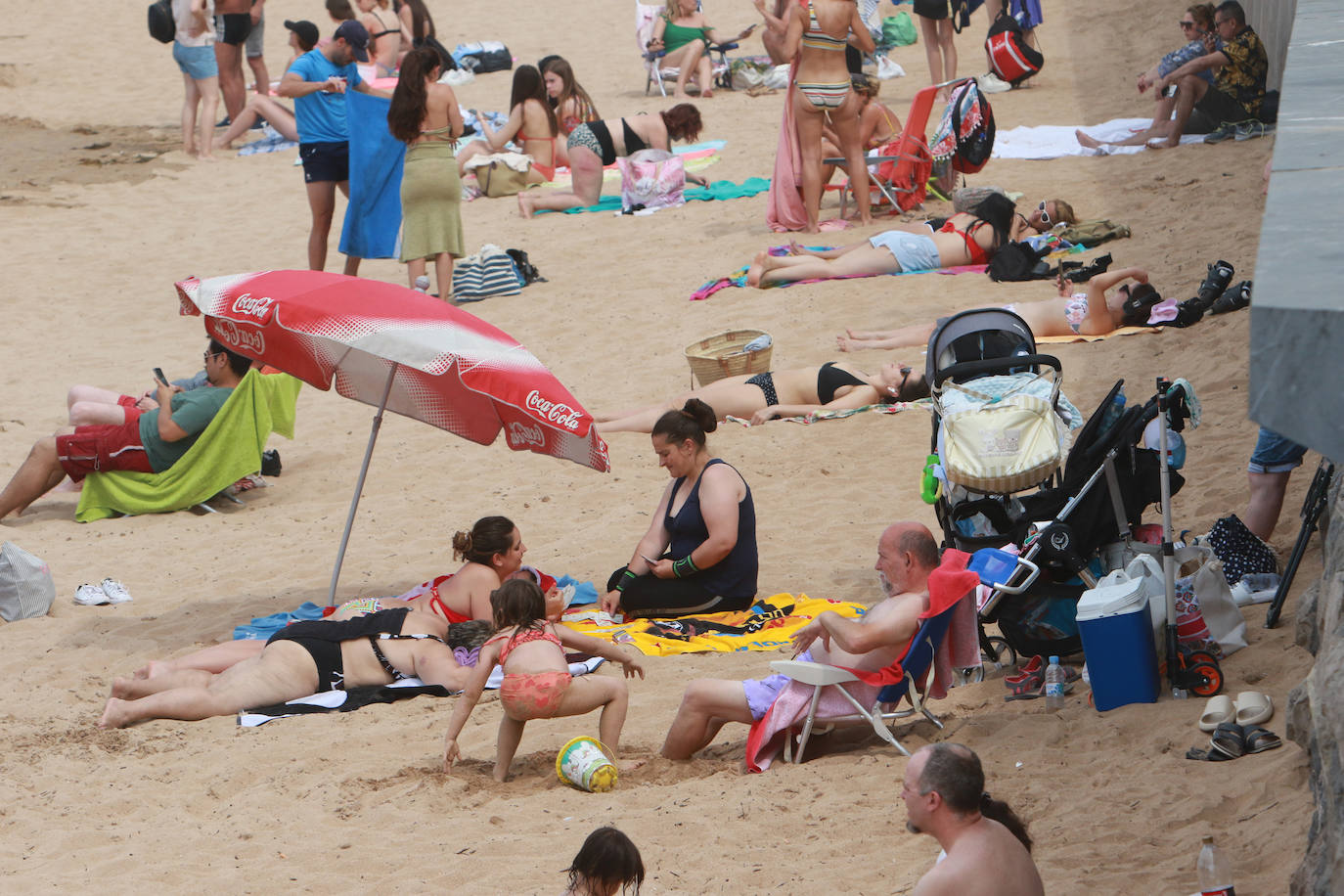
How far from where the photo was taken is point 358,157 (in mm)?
10859

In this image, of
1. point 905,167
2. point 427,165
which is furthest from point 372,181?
point 905,167

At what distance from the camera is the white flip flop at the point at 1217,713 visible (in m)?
4.27

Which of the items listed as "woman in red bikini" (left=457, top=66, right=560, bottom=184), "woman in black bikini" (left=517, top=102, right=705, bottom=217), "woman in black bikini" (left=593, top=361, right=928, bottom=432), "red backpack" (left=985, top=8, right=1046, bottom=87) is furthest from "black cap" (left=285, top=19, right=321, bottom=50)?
"red backpack" (left=985, top=8, right=1046, bottom=87)

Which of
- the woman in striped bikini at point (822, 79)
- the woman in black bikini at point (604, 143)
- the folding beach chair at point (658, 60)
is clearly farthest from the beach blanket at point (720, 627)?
the folding beach chair at point (658, 60)

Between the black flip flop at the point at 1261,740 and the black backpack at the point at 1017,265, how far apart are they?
6406mm

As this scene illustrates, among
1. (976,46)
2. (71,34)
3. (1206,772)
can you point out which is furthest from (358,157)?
(71,34)

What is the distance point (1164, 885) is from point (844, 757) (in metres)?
1.38

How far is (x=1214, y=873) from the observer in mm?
3197

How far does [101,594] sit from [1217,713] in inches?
199

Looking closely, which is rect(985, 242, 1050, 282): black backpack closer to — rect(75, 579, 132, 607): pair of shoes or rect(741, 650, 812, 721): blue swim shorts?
rect(741, 650, 812, 721): blue swim shorts

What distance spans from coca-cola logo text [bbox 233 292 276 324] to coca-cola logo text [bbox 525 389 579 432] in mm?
1159

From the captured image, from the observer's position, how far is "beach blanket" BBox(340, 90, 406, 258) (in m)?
10.8

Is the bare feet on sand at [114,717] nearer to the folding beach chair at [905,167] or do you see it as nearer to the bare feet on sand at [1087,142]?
the folding beach chair at [905,167]

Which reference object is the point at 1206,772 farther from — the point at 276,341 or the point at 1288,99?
the point at 276,341
